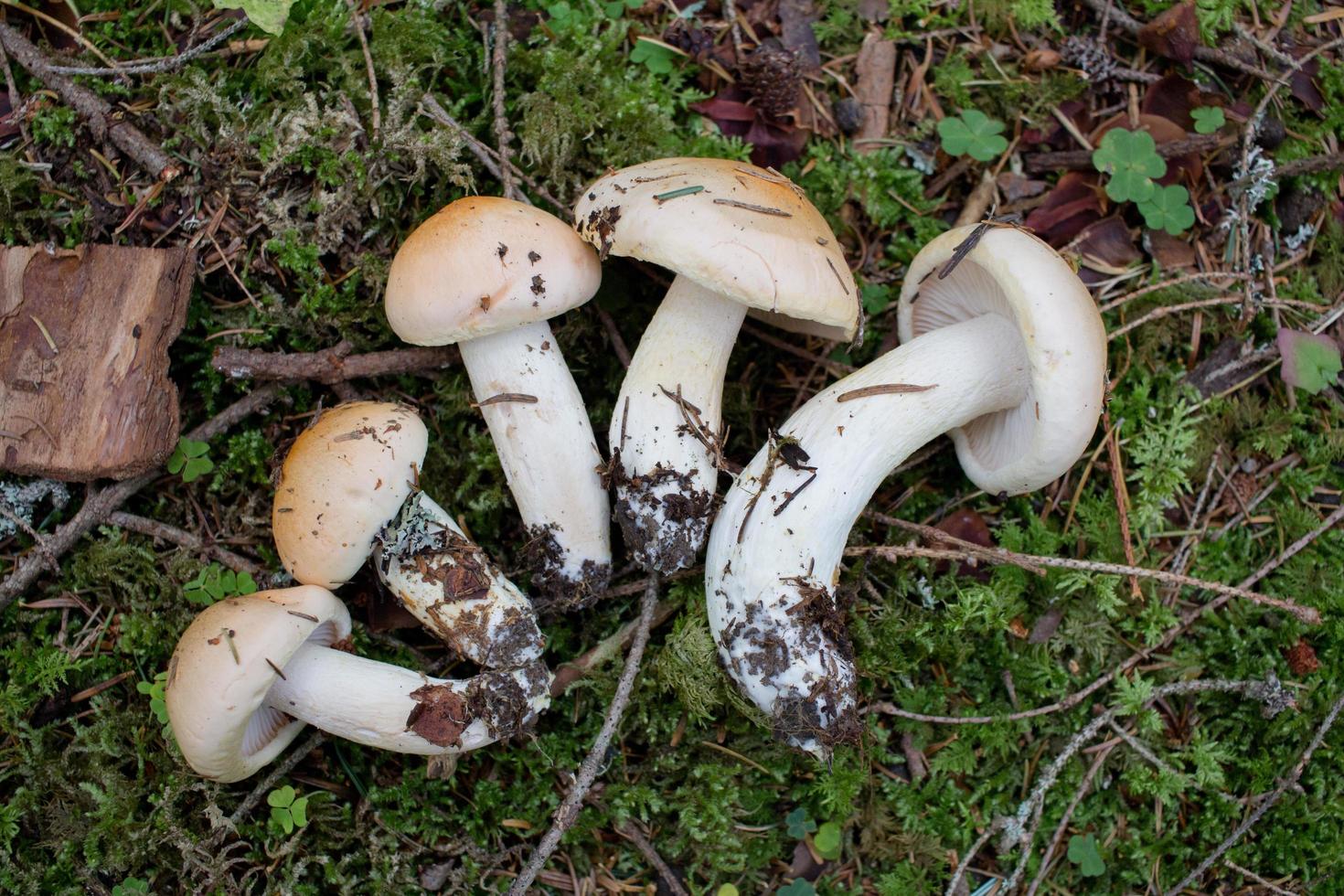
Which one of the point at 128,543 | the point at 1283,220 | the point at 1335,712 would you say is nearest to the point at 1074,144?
the point at 1283,220

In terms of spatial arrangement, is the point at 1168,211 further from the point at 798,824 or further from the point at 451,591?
the point at 451,591

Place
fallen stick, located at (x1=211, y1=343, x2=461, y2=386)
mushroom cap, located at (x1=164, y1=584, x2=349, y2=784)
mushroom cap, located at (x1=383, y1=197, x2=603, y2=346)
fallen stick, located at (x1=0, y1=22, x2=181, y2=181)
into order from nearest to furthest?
1. mushroom cap, located at (x1=164, y1=584, x2=349, y2=784)
2. mushroom cap, located at (x1=383, y1=197, x2=603, y2=346)
3. fallen stick, located at (x1=211, y1=343, x2=461, y2=386)
4. fallen stick, located at (x1=0, y1=22, x2=181, y2=181)

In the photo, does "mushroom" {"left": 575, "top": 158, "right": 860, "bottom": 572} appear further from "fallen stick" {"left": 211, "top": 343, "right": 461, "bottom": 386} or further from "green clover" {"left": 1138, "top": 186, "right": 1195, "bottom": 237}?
"green clover" {"left": 1138, "top": 186, "right": 1195, "bottom": 237}

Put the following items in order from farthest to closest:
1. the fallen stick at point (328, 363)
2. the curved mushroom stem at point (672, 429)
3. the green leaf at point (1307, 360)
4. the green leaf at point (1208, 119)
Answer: the green leaf at point (1208, 119) < the green leaf at point (1307, 360) < the fallen stick at point (328, 363) < the curved mushroom stem at point (672, 429)

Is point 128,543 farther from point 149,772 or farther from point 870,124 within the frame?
point 870,124

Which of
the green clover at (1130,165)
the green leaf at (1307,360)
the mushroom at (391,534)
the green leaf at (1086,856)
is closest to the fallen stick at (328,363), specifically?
the mushroom at (391,534)

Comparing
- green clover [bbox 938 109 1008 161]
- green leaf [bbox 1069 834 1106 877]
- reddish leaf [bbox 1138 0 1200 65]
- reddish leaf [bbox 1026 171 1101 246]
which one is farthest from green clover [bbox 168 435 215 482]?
reddish leaf [bbox 1138 0 1200 65]

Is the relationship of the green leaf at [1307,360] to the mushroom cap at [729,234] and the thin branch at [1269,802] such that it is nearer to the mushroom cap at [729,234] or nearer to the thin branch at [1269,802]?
the thin branch at [1269,802]
